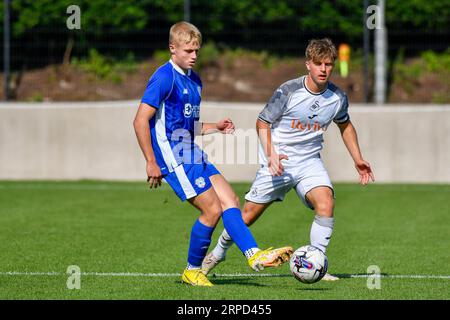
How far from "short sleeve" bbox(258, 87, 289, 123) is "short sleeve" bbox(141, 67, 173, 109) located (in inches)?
42.9

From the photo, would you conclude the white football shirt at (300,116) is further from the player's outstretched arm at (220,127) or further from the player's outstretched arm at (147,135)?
the player's outstretched arm at (147,135)

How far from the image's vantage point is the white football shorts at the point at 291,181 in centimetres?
859

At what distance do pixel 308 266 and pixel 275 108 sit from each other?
1526 millimetres

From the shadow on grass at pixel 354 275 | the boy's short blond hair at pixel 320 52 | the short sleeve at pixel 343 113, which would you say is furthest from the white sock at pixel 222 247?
the boy's short blond hair at pixel 320 52

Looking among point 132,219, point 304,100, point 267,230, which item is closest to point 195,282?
point 304,100

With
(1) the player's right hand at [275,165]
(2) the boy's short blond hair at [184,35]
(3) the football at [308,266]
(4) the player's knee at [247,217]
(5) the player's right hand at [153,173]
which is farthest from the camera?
(4) the player's knee at [247,217]

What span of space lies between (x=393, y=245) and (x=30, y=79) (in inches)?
435

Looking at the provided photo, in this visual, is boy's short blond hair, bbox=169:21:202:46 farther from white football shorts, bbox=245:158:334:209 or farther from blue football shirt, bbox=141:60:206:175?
white football shorts, bbox=245:158:334:209

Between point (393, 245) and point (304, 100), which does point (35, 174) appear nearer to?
point (393, 245)

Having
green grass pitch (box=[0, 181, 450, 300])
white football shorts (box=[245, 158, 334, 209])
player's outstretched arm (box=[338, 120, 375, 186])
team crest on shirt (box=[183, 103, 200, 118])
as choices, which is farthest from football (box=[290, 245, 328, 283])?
team crest on shirt (box=[183, 103, 200, 118])

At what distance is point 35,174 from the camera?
19.2 meters

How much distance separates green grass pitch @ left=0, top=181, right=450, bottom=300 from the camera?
7.70 meters

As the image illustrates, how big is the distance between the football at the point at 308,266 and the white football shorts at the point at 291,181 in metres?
0.90

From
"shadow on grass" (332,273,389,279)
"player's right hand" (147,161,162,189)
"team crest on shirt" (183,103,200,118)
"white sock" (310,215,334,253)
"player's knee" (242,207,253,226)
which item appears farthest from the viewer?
"player's knee" (242,207,253,226)
